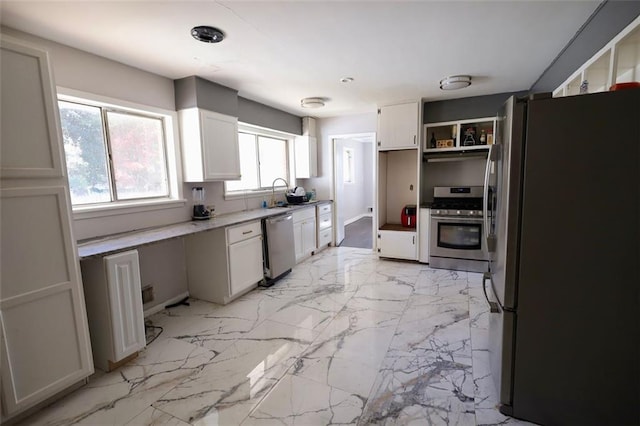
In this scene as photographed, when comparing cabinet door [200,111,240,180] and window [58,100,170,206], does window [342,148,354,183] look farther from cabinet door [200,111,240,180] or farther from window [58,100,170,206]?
window [58,100,170,206]

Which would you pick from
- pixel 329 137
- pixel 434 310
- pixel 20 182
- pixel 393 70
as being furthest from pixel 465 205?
pixel 20 182

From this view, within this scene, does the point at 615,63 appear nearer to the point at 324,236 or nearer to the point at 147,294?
the point at 147,294

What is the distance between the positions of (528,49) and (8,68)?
3640 millimetres

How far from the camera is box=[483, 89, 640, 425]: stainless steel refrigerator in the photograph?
1342 mm

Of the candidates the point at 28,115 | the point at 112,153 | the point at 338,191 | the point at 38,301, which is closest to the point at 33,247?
the point at 38,301

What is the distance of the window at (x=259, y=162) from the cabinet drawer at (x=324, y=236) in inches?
43.0

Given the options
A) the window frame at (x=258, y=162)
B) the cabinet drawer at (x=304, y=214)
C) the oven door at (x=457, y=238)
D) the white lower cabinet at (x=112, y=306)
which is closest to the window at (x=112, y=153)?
the white lower cabinet at (x=112, y=306)

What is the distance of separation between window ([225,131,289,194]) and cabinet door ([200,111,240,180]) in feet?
1.40

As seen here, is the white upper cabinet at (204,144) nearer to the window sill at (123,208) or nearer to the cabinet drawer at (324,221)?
the window sill at (123,208)

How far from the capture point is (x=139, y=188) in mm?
2951

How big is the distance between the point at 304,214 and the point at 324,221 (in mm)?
758

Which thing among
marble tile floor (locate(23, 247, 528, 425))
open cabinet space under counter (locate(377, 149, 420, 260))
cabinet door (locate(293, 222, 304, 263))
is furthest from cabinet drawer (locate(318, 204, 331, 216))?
marble tile floor (locate(23, 247, 528, 425))

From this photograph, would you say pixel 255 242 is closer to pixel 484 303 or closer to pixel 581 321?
pixel 484 303

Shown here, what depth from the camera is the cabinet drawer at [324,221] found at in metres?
5.19
